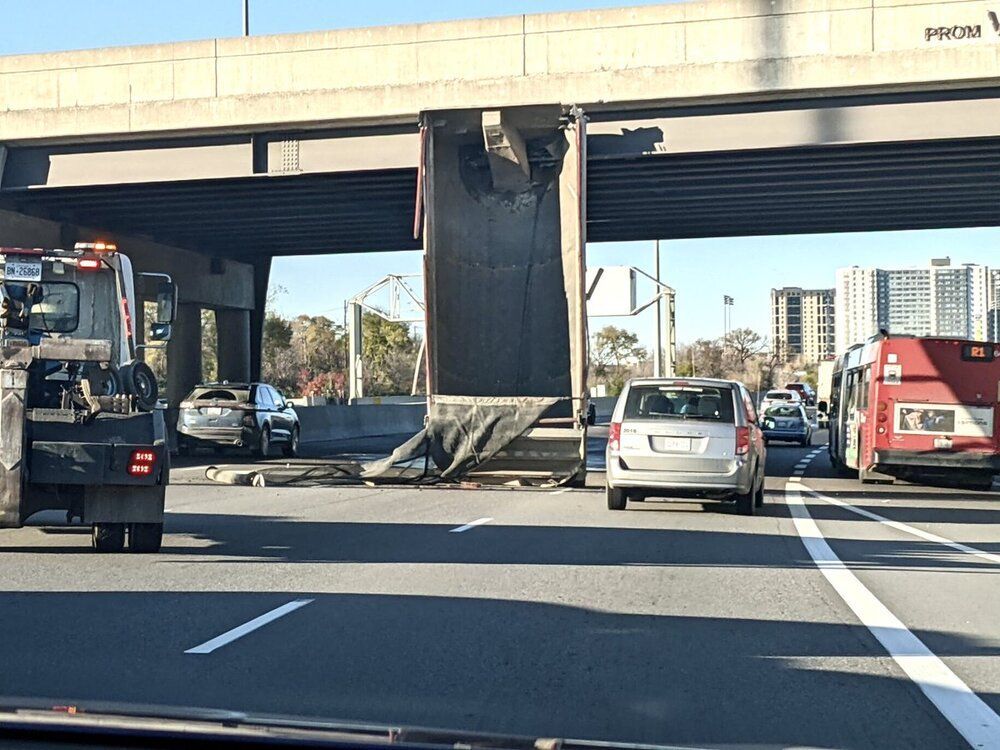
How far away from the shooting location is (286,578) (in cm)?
1144

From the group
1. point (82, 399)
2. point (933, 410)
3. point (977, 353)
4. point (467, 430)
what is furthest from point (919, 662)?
point (977, 353)

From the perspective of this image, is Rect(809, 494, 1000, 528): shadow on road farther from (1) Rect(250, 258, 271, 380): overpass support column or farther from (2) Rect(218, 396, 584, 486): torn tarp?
(1) Rect(250, 258, 271, 380): overpass support column

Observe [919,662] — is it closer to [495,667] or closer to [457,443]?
[495,667]

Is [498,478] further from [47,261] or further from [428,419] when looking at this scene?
[47,261]

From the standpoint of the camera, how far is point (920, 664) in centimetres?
816

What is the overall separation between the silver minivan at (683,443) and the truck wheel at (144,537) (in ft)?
22.8

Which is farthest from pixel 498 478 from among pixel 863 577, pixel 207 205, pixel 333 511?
pixel 207 205

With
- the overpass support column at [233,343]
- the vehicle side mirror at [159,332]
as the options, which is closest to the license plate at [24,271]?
the vehicle side mirror at [159,332]

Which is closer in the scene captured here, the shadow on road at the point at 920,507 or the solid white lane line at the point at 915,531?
the solid white lane line at the point at 915,531

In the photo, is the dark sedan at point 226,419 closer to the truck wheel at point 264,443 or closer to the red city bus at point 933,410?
the truck wheel at point 264,443

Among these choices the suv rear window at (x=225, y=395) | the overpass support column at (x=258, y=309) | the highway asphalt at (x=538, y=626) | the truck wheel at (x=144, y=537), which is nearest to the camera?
the highway asphalt at (x=538, y=626)

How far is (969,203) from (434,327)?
14943 mm

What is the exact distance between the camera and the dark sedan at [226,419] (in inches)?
1181

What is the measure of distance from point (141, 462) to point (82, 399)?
43.4 inches
